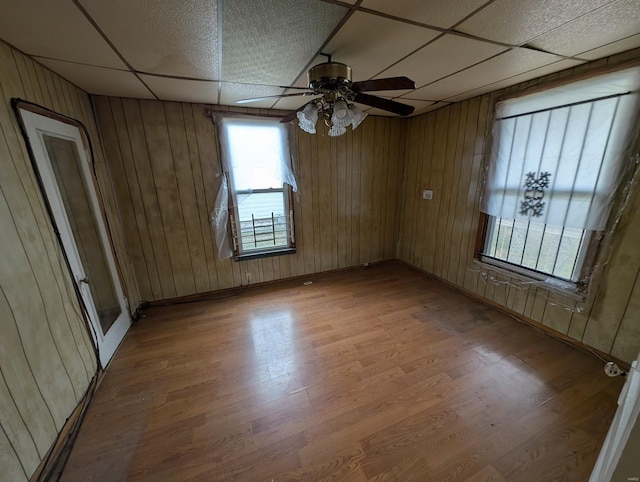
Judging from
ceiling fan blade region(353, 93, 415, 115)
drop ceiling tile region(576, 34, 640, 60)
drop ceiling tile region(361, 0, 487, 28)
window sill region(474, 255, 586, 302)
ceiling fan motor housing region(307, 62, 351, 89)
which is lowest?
window sill region(474, 255, 586, 302)

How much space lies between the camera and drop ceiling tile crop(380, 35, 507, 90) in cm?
156

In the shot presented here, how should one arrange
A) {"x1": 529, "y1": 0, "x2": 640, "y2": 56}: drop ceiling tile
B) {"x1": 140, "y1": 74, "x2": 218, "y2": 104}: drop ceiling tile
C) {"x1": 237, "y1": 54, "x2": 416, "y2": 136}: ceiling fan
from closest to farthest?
1. {"x1": 529, "y1": 0, "x2": 640, "y2": 56}: drop ceiling tile
2. {"x1": 237, "y1": 54, "x2": 416, "y2": 136}: ceiling fan
3. {"x1": 140, "y1": 74, "x2": 218, "y2": 104}: drop ceiling tile

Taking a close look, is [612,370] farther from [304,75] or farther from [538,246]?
[304,75]

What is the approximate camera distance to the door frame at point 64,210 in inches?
61.9

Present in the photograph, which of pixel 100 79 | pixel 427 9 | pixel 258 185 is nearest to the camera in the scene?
pixel 427 9

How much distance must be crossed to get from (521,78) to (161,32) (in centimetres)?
282

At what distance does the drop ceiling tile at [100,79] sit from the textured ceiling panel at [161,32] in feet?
0.97

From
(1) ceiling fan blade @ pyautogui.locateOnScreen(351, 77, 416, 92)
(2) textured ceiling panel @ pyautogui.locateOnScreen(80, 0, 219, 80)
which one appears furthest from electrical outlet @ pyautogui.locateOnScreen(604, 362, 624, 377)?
(2) textured ceiling panel @ pyautogui.locateOnScreen(80, 0, 219, 80)

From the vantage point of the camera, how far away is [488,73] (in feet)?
6.73

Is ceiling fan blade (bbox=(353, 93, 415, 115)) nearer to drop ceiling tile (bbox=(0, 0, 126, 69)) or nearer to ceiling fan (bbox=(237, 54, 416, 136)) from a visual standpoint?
ceiling fan (bbox=(237, 54, 416, 136))

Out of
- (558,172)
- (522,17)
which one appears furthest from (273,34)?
(558,172)

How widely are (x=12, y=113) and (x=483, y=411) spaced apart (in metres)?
3.42

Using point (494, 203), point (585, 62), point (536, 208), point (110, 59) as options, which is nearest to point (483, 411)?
point (536, 208)

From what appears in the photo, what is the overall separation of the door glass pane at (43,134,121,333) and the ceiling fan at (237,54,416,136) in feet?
5.69
